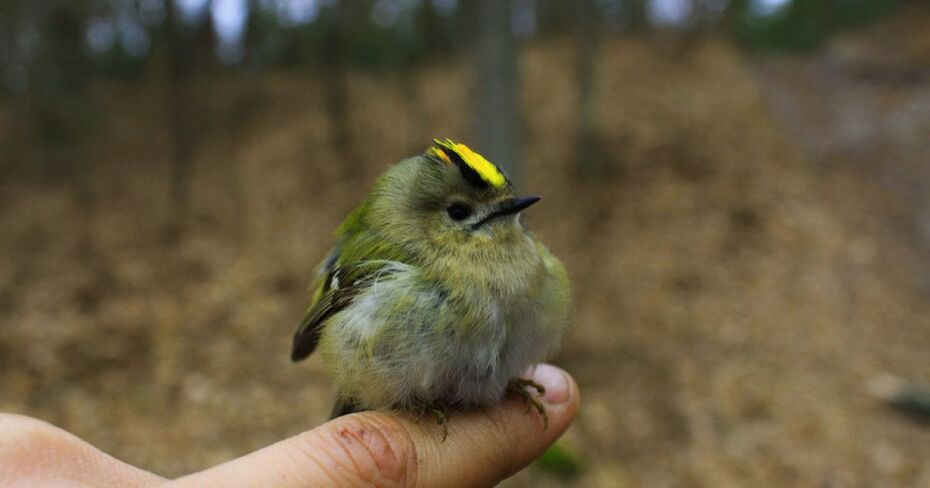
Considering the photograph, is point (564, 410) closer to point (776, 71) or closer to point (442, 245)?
point (442, 245)

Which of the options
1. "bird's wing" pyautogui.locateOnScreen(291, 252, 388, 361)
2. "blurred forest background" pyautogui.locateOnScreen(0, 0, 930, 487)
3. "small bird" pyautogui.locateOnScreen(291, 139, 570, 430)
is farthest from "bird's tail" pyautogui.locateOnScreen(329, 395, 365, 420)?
"blurred forest background" pyautogui.locateOnScreen(0, 0, 930, 487)

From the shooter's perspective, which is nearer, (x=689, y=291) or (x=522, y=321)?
(x=522, y=321)

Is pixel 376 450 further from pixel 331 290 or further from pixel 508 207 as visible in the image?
pixel 508 207

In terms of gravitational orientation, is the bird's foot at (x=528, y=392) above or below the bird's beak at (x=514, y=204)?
below

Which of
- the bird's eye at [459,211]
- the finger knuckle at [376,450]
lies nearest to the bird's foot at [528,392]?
the finger knuckle at [376,450]

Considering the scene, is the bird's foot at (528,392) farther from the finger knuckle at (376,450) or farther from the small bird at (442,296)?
the finger knuckle at (376,450)

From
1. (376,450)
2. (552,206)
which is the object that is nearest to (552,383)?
(376,450)

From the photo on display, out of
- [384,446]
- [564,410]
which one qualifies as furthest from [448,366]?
[564,410]
